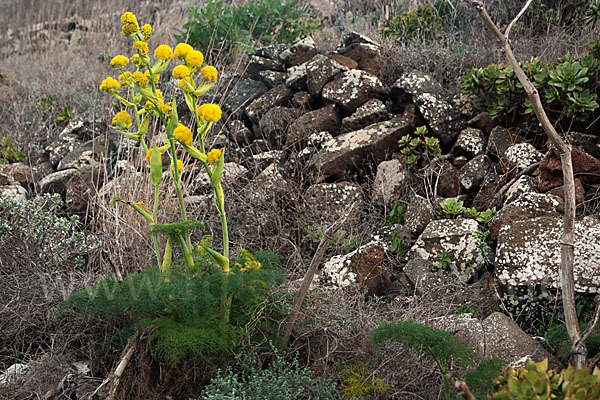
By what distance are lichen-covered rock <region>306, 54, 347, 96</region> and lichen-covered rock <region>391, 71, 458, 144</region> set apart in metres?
0.53

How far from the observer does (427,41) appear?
5.79 m

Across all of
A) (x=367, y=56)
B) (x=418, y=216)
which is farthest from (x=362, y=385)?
(x=367, y=56)

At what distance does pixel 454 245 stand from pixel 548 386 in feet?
6.66

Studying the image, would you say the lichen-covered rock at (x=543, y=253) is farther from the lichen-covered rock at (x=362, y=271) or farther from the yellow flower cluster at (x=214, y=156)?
the yellow flower cluster at (x=214, y=156)

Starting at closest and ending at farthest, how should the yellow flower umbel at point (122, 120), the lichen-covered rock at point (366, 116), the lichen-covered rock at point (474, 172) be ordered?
the yellow flower umbel at point (122, 120), the lichen-covered rock at point (474, 172), the lichen-covered rock at point (366, 116)

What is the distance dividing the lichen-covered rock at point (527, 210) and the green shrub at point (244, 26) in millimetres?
3426

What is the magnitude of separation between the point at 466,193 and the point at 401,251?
2.35 ft

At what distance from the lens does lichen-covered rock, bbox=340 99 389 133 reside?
446cm

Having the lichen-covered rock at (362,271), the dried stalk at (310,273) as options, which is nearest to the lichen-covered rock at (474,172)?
the lichen-covered rock at (362,271)

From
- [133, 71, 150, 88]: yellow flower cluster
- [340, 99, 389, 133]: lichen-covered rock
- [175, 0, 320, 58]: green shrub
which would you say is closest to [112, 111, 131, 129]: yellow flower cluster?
[133, 71, 150, 88]: yellow flower cluster

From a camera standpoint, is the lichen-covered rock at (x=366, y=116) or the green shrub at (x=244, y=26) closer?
the lichen-covered rock at (x=366, y=116)

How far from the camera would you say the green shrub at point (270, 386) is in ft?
7.07

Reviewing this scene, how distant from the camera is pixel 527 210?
3338 millimetres

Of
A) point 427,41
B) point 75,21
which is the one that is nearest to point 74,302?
point 427,41
